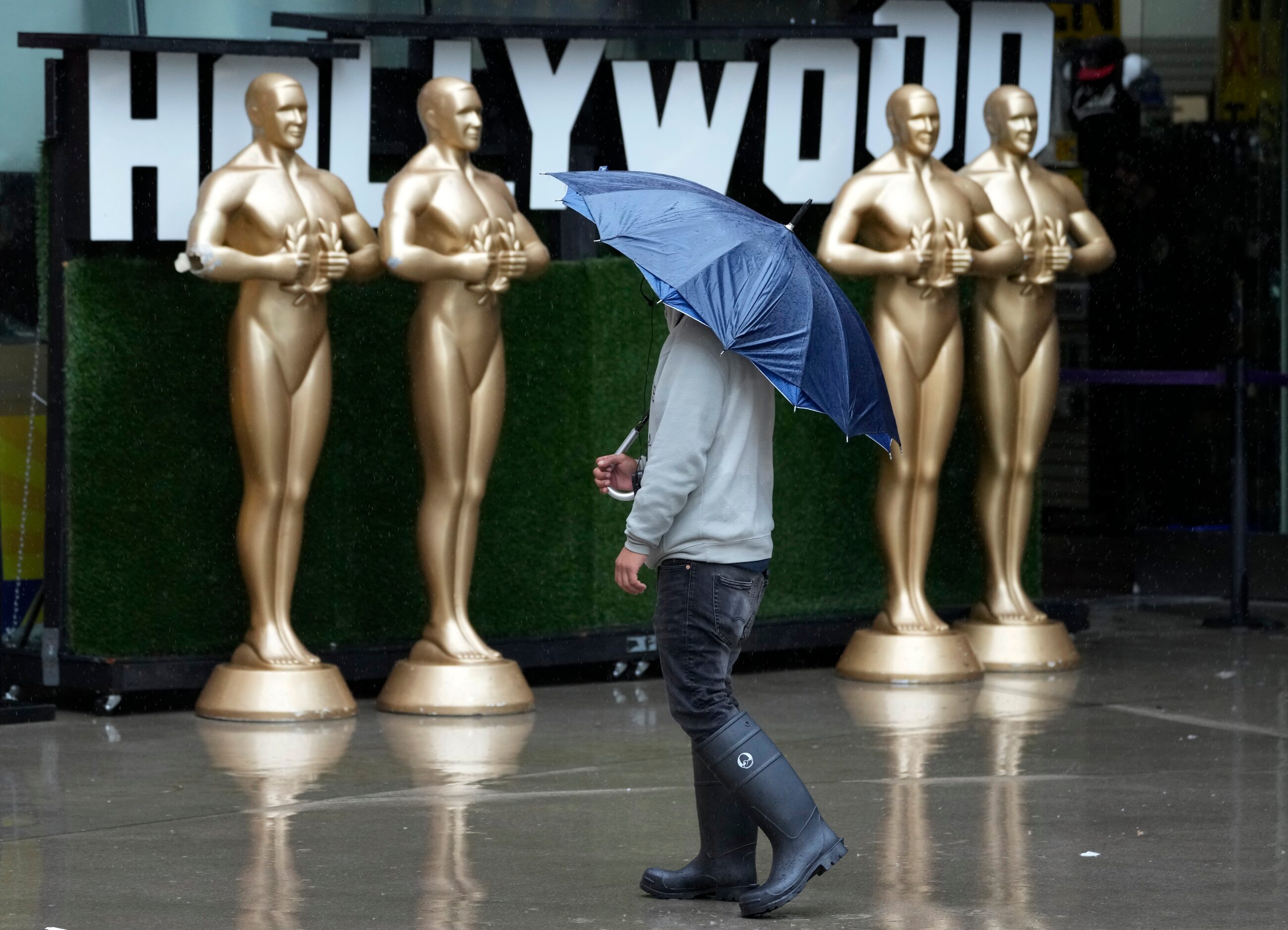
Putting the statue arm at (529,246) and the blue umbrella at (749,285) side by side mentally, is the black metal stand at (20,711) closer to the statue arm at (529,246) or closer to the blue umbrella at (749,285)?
the statue arm at (529,246)

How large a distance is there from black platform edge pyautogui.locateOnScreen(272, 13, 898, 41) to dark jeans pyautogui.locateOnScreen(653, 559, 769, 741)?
3.67 m

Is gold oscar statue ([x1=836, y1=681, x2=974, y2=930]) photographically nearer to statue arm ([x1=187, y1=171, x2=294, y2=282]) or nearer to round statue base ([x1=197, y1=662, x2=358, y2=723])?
round statue base ([x1=197, y1=662, x2=358, y2=723])

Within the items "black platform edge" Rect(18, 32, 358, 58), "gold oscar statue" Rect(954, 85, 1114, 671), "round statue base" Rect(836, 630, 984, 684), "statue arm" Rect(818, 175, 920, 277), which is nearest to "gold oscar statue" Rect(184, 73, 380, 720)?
"black platform edge" Rect(18, 32, 358, 58)

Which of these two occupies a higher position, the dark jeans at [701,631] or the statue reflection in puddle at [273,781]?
the dark jeans at [701,631]

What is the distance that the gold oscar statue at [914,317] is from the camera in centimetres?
773

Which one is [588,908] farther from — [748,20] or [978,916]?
[748,20]

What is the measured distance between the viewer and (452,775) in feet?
20.2

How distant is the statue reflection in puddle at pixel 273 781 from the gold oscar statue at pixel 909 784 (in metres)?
1.31

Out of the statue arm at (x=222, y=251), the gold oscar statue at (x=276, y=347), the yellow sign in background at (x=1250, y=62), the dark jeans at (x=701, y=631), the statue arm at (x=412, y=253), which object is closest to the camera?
the dark jeans at (x=701, y=631)

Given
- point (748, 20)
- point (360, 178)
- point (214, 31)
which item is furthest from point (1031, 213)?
point (214, 31)

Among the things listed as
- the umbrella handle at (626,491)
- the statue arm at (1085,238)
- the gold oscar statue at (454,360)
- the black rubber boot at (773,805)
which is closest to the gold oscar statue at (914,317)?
the statue arm at (1085,238)

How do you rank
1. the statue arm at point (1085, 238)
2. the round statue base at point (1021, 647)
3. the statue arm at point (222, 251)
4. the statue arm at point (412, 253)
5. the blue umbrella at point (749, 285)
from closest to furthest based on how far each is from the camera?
the blue umbrella at point (749, 285)
the statue arm at point (222, 251)
the statue arm at point (412, 253)
the statue arm at point (1085, 238)
the round statue base at point (1021, 647)

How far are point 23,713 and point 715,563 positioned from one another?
136 inches

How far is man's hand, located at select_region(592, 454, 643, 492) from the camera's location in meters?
4.64
